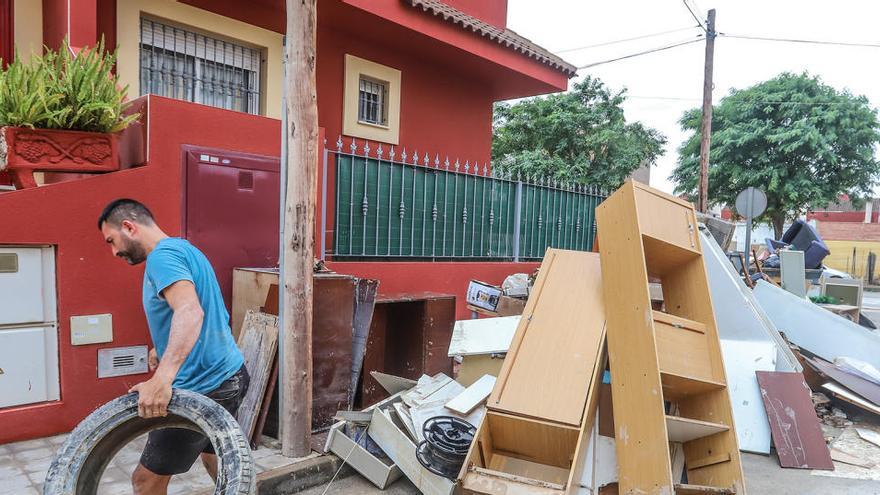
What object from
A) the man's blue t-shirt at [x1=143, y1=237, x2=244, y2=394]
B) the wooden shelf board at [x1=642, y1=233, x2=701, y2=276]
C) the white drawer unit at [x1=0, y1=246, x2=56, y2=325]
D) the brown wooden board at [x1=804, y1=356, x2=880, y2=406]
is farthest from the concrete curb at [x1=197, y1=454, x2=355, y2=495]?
the brown wooden board at [x1=804, y1=356, x2=880, y2=406]

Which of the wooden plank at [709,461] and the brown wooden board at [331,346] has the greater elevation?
the brown wooden board at [331,346]

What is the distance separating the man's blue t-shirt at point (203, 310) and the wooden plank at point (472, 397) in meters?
1.69

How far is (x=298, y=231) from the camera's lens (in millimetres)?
3607

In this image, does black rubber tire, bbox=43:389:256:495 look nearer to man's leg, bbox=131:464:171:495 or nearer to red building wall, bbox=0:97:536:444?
man's leg, bbox=131:464:171:495

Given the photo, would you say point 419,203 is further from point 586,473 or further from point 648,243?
point 586,473

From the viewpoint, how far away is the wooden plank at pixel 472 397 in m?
3.81

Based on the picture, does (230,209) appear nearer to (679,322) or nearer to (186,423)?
(186,423)

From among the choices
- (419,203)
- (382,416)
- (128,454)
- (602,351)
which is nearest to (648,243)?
(602,351)

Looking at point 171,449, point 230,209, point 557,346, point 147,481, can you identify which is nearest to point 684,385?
point 557,346

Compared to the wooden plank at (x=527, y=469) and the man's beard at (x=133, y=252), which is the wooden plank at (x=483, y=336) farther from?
the man's beard at (x=133, y=252)

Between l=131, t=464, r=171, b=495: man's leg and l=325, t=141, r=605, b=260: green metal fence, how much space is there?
314cm

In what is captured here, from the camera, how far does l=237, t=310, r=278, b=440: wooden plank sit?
3.84m

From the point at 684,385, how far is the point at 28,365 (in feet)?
14.5

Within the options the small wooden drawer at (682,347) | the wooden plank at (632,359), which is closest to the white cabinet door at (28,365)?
the wooden plank at (632,359)
